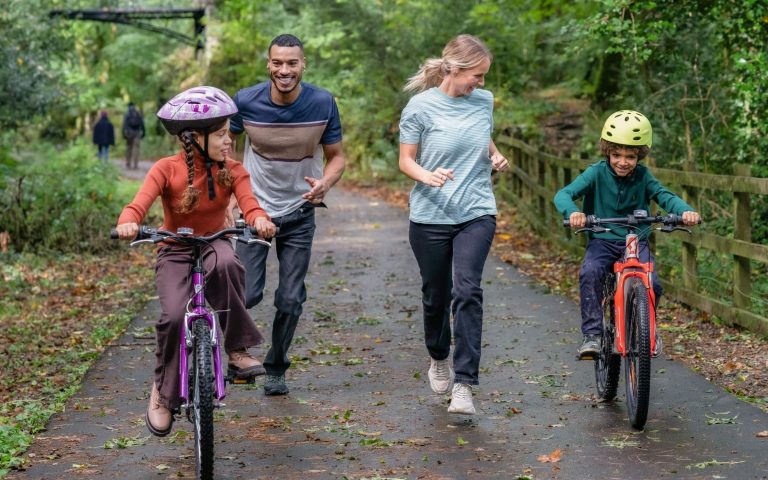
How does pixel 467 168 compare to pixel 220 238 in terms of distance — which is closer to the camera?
pixel 220 238

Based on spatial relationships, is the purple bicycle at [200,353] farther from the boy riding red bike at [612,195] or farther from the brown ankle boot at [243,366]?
the boy riding red bike at [612,195]

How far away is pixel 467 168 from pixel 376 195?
20028 mm

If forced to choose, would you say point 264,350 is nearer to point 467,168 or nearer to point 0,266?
point 467,168

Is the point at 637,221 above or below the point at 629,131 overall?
below

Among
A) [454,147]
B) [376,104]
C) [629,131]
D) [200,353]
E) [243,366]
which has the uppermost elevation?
[376,104]

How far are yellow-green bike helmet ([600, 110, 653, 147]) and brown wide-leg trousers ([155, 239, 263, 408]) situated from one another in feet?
7.88

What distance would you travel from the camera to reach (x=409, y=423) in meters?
6.97

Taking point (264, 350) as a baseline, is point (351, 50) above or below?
above

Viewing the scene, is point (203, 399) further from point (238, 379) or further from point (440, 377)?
point (440, 377)

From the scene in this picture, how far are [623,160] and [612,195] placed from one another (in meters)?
0.26

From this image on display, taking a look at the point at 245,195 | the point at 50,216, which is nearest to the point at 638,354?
the point at 245,195

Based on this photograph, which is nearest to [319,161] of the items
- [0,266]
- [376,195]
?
[0,266]

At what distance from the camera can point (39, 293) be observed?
1329 centimetres

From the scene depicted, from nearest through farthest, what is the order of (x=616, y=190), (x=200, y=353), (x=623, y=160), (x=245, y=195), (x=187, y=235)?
1. (x=200, y=353)
2. (x=187, y=235)
3. (x=245, y=195)
4. (x=623, y=160)
5. (x=616, y=190)
